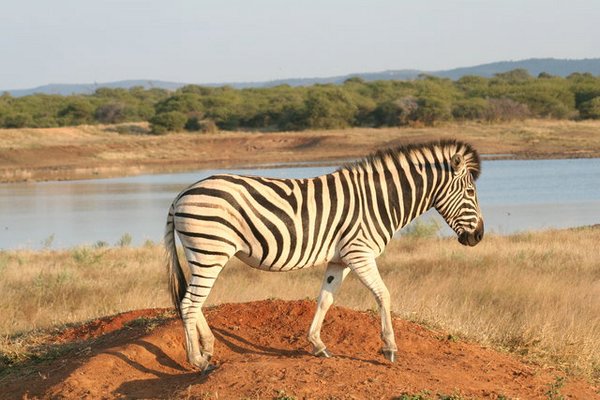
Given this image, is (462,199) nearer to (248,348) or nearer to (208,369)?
(248,348)

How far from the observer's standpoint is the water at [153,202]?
2302cm

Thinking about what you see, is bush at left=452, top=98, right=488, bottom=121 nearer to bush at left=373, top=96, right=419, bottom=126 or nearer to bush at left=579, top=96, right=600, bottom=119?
bush at left=373, top=96, right=419, bottom=126

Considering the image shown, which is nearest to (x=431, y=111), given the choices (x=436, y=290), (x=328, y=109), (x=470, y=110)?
(x=470, y=110)

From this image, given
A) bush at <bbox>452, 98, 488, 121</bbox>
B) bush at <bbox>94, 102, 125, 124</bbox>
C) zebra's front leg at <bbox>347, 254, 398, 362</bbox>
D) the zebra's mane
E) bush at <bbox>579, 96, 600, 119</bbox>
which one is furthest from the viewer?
bush at <bbox>94, 102, 125, 124</bbox>

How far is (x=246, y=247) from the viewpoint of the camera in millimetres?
7121

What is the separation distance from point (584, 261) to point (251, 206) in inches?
352

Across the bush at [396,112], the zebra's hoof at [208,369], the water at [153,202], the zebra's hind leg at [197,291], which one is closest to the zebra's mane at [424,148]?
the zebra's hind leg at [197,291]

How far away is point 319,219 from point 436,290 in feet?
18.2

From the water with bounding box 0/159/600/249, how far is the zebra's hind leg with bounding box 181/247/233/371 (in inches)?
555

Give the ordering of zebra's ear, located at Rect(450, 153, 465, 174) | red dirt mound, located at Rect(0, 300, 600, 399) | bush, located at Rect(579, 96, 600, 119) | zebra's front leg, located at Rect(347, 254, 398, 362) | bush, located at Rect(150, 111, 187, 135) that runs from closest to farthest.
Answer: red dirt mound, located at Rect(0, 300, 600, 399) < zebra's front leg, located at Rect(347, 254, 398, 362) < zebra's ear, located at Rect(450, 153, 465, 174) < bush, located at Rect(150, 111, 187, 135) < bush, located at Rect(579, 96, 600, 119)

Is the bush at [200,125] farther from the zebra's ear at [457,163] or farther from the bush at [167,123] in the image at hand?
the zebra's ear at [457,163]

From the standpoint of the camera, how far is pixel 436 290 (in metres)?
12.5

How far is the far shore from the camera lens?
142 ft

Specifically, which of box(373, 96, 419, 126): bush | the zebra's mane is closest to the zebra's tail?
the zebra's mane
